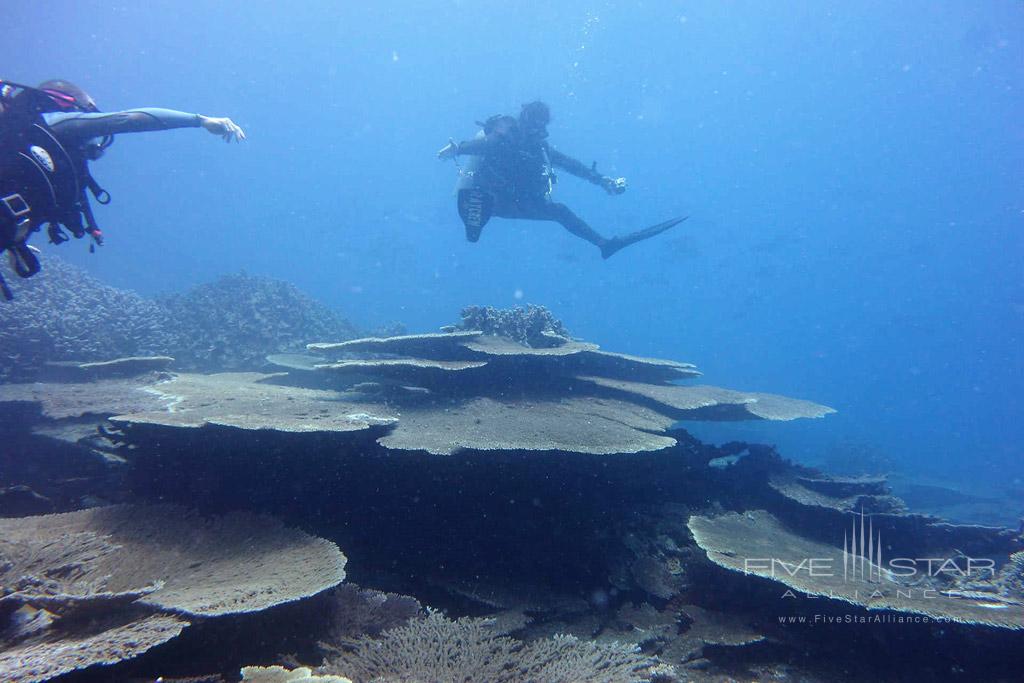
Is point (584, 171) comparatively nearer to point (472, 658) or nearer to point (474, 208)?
point (474, 208)

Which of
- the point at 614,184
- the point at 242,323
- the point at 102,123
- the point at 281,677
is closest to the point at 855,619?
the point at 281,677

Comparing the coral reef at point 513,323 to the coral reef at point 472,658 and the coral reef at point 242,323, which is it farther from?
the coral reef at point 242,323

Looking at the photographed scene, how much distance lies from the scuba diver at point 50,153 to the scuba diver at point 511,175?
472cm

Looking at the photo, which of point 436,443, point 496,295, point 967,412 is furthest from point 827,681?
point 967,412

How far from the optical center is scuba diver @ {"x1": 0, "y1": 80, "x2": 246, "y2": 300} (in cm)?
464

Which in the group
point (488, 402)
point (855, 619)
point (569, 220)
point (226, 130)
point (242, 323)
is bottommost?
point (855, 619)

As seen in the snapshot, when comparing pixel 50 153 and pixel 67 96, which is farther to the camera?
pixel 67 96

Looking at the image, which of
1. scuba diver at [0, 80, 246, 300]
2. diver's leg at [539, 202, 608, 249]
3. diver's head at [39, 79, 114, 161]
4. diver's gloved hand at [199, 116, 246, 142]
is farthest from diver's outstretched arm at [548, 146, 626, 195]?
diver's head at [39, 79, 114, 161]

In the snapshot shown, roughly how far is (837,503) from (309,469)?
6.85 metres

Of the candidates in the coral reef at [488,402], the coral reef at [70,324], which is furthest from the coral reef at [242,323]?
the coral reef at [488,402]

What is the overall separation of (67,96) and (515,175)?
7.29 m

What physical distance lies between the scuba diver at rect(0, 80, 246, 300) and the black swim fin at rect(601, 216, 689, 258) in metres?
7.33

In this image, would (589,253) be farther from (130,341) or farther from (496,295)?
(130,341)

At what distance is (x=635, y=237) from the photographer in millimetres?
10109
